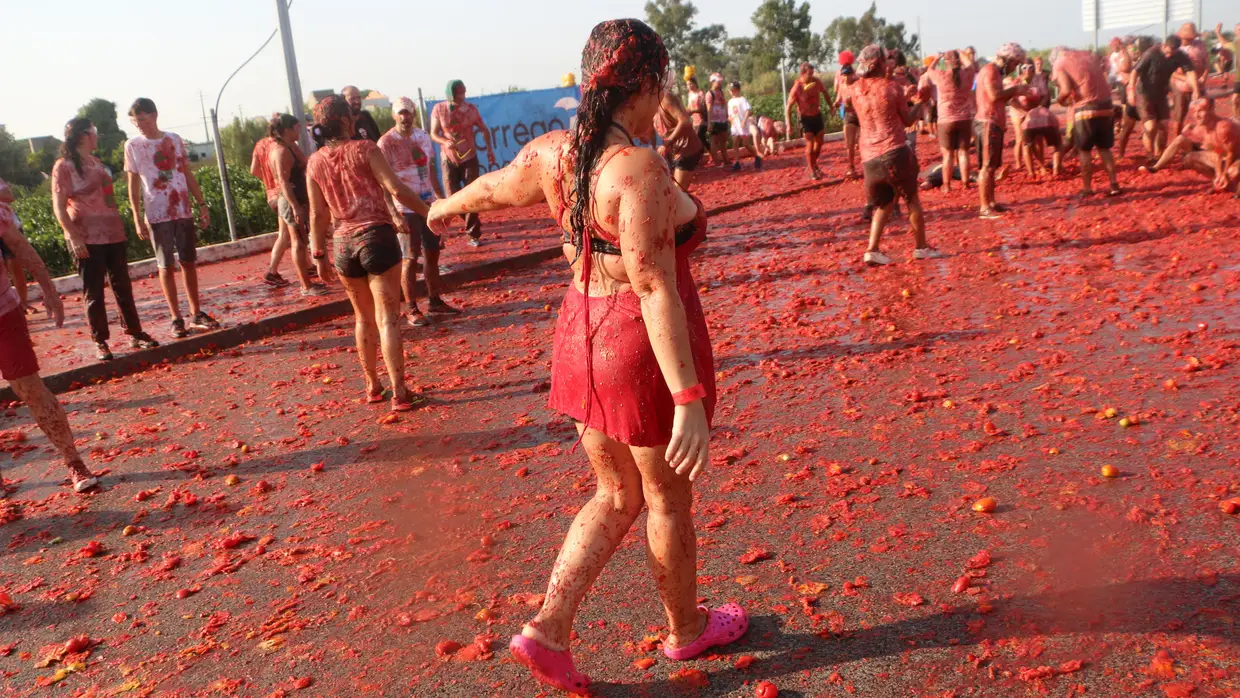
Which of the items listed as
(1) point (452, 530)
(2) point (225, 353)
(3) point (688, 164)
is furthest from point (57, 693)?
(3) point (688, 164)

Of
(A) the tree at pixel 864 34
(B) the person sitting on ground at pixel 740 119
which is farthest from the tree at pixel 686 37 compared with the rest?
(B) the person sitting on ground at pixel 740 119

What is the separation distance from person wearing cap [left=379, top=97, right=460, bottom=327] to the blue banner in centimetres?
1064

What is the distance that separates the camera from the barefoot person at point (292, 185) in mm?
10258

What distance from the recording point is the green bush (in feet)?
51.0

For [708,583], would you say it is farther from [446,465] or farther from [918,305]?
[918,305]

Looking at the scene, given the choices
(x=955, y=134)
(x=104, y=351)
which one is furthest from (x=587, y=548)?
(x=955, y=134)

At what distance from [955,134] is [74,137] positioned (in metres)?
10.9

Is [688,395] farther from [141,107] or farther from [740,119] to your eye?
[740,119]

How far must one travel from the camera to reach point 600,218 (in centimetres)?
272

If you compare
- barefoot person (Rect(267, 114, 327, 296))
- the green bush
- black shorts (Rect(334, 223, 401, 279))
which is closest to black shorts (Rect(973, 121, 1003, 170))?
barefoot person (Rect(267, 114, 327, 296))

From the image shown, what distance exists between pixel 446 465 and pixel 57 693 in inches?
95.3

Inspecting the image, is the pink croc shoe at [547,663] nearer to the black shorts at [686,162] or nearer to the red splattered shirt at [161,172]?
the red splattered shirt at [161,172]

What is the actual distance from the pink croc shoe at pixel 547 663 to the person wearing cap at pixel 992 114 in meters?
10.7

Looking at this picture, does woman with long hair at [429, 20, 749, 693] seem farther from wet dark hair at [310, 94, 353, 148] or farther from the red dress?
wet dark hair at [310, 94, 353, 148]
